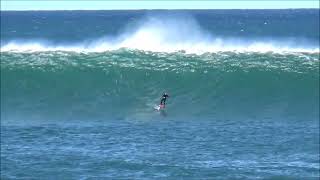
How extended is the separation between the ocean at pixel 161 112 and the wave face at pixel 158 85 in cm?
4

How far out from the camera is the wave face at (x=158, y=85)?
2705 centimetres

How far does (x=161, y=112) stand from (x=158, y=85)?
5383mm

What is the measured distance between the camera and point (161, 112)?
2677 centimetres

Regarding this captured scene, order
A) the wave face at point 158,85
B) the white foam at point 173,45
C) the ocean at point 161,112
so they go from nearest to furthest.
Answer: the ocean at point 161,112, the wave face at point 158,85, the white foam at point 173,45

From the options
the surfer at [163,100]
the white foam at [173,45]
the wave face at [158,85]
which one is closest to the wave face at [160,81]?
the wave face at [158,85]

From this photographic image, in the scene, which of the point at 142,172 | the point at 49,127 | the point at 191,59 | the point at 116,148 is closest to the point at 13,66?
the point at 191,59

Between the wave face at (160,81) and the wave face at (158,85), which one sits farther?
the wave face at (160,81)

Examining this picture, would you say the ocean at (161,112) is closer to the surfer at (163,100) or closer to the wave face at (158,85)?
the wave face at (158,85)

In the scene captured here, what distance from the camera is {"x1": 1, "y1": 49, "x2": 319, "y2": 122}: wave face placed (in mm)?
27047

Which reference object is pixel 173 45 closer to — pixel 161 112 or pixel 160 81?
pixel 160 81

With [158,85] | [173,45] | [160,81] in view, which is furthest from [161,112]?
[173,45]

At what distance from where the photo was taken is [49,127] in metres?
23.3

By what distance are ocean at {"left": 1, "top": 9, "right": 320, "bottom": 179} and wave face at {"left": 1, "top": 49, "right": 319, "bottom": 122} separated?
0.04 m

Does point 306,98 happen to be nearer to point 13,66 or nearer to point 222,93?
point 222,93
